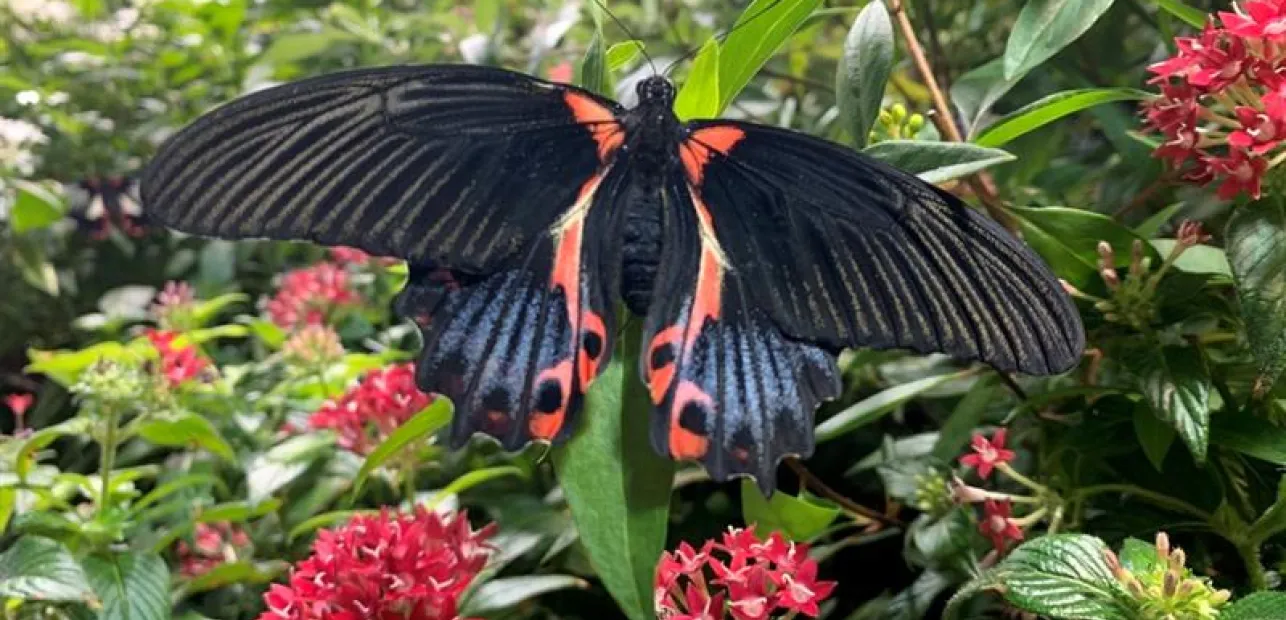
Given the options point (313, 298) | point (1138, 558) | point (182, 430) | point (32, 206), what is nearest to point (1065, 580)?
point (1138, 558)

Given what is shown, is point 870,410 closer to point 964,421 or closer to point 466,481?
point 964,421

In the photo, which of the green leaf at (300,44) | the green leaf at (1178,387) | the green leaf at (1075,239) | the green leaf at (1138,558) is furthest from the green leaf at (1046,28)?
the green leaf at (300,44)

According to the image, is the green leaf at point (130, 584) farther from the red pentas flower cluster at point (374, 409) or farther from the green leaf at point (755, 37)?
the green leaf at point (755, 37)

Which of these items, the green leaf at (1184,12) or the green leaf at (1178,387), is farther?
the green leaf at (1184,12)

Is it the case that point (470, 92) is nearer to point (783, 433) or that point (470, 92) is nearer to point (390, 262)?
point (783, 433)

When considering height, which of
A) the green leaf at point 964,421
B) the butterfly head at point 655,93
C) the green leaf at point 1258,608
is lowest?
the green leaf at point 1258,608

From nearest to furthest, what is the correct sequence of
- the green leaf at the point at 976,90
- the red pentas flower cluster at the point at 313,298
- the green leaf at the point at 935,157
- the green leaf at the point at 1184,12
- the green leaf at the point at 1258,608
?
the green leaf at the point at 1258,608
the green leaf at the point at 935,157
the green leaf at the point at 1184,12
the green leaf at the point at 976,90
the red pentas flower cluster at the point at 313,298

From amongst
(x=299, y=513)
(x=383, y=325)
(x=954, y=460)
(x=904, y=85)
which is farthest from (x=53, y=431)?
(x=904, y=85)
